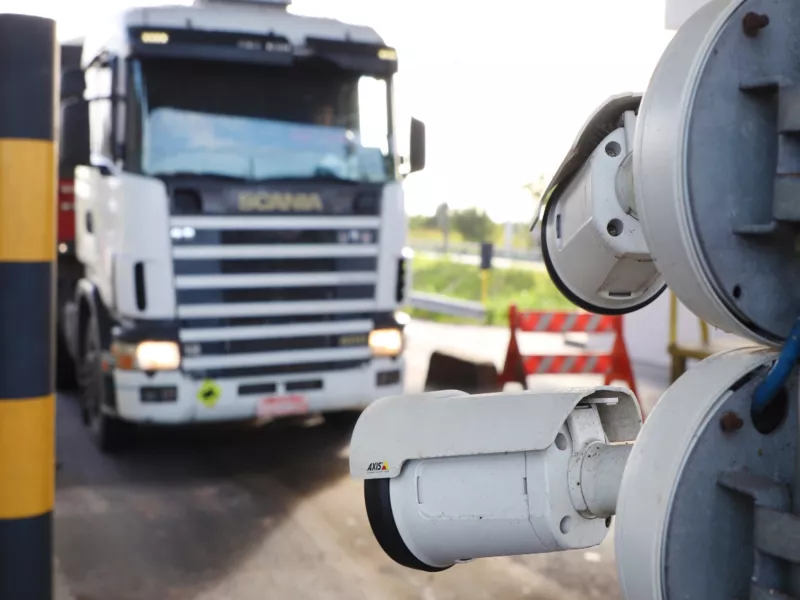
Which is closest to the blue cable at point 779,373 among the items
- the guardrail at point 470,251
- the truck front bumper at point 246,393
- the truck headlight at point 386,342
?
the truck front bumper at point 246,393

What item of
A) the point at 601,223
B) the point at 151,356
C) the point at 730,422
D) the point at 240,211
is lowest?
the point at 151,356

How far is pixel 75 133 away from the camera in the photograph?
21.1 feet

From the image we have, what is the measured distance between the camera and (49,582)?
1805 millimetres

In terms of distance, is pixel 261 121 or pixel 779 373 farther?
pixel 261 121

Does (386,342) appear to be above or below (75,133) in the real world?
below

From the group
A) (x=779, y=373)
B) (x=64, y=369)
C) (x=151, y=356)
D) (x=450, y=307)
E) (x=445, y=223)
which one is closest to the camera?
(x=779, y=373)

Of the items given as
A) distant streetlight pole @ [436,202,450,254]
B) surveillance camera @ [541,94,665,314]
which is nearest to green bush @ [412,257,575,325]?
distant streetlight pole @ [436,202,450,254]

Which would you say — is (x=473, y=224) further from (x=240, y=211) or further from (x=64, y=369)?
(x=240, y=211)

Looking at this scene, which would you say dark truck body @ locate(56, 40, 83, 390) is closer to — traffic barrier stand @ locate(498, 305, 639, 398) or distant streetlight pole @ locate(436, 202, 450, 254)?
traffic barrier stand @ locate(498, 305, 639, 398)

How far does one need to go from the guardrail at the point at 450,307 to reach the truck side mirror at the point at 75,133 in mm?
10710

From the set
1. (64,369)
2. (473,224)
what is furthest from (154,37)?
(473,224)

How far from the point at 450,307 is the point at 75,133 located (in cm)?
1139

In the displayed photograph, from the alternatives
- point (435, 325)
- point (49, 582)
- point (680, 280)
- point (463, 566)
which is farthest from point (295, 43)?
point (435, 325)

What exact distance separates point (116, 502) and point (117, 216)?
1.79m
